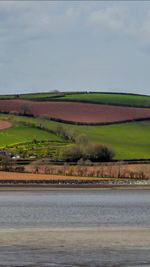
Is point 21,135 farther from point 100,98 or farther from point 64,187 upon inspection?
point 64,187

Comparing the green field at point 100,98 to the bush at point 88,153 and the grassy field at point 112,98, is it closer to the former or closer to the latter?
the grassy field at point 112,98

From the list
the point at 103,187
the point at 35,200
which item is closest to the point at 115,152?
the point at 103,187

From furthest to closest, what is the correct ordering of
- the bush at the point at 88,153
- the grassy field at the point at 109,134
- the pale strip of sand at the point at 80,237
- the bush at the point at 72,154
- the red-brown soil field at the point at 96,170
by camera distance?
the grassy field at the point at 109,134 → the bush at the point at 72,154 → the bush at the point at 88,153 → the red-brown soil field at the point at 96,170 → the pale strip of sand at the point at 80,237

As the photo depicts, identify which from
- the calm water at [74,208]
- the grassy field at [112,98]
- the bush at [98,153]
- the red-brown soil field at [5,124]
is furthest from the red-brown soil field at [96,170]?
the grassy field at [112,98]

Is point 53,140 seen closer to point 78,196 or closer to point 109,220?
point 78,196

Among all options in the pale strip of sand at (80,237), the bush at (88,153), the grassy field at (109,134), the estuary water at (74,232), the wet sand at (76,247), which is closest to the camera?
A: the wet sand at (76,247)

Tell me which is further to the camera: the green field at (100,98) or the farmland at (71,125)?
the green field at (100,98)

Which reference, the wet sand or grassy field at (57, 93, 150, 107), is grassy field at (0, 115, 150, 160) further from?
the wet sand
